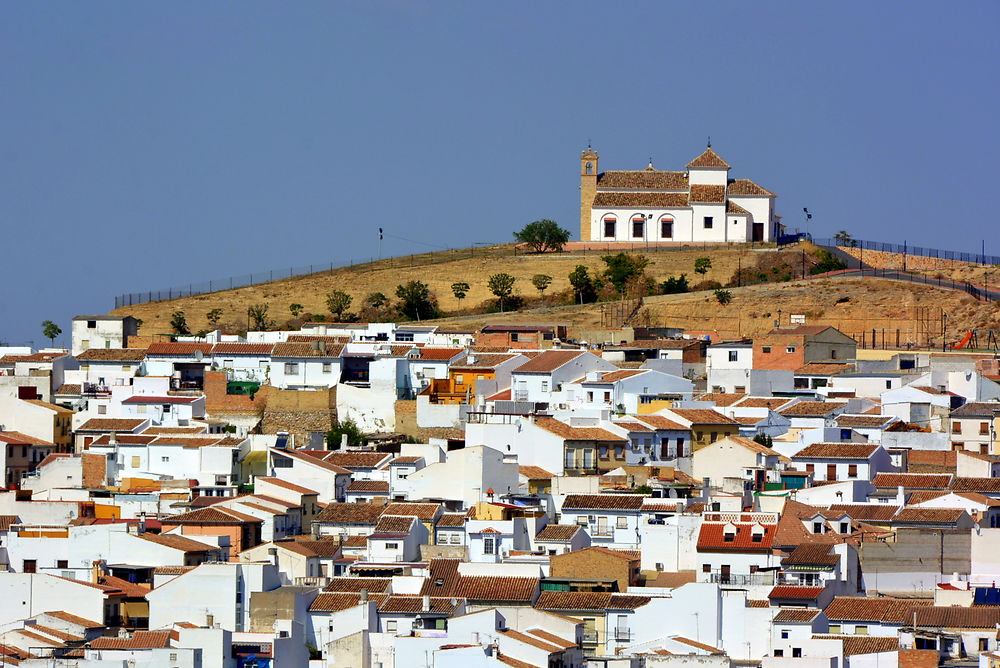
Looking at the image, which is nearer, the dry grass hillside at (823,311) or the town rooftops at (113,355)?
the town rooftops at (113,355)

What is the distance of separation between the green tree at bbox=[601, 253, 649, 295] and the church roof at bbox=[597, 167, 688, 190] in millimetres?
6340

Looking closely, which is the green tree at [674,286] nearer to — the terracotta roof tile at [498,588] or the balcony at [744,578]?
the balcony at [744,578]

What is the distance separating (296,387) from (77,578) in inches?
660

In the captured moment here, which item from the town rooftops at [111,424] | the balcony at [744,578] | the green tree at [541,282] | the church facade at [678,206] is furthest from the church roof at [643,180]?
the balcony at [744,578]

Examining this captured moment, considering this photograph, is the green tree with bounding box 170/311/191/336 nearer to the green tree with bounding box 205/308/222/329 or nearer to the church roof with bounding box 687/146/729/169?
the green tree with bounding box 205/308/222/329

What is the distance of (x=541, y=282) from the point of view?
78625mm

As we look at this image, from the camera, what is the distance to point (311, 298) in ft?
268

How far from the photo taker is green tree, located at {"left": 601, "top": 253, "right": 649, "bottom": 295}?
3009 inches

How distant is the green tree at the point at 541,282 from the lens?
258ft

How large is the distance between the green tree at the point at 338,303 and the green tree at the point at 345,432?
80.8ft

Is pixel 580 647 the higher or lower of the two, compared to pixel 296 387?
lower

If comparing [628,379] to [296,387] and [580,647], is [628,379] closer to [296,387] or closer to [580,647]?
[296,387]

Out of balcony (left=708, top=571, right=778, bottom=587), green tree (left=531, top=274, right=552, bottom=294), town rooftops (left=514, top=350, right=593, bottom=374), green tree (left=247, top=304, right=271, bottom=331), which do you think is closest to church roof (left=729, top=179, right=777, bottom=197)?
green tree (left=531, top=274, right=552, bottom=294)

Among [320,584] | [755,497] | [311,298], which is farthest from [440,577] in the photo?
[311,298]
